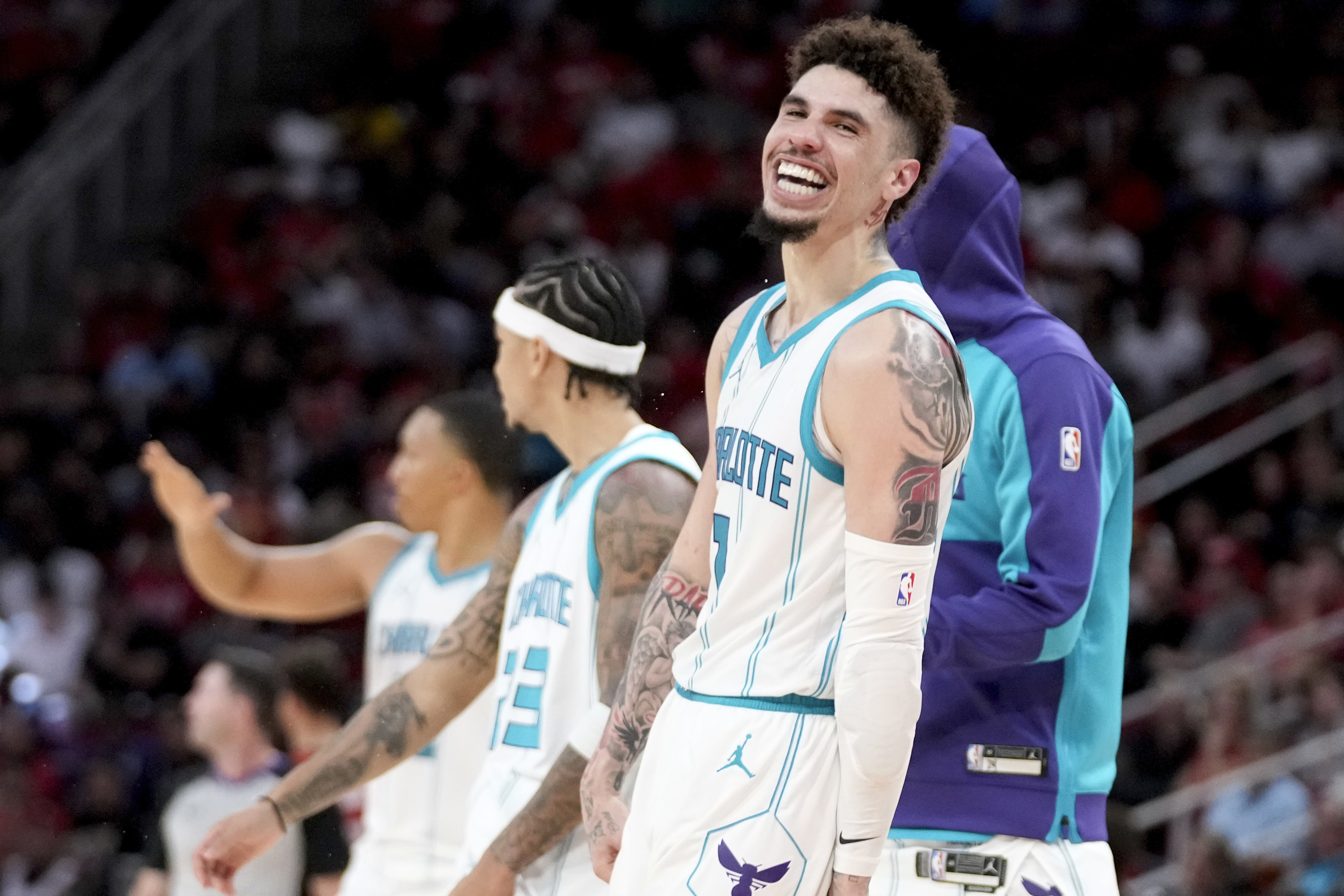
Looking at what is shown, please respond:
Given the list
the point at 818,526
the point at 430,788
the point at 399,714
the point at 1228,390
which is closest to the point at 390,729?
the point at 399,714

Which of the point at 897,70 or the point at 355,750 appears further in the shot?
the point at 355,750

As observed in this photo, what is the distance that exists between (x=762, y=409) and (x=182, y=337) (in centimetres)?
1297

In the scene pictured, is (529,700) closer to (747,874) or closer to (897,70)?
(747,874)

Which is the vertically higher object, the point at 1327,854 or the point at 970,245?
the point at 970,245

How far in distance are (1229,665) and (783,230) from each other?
23.6 ft

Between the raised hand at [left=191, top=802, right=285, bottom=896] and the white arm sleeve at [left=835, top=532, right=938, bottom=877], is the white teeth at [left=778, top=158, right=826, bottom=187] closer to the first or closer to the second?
the white arm sleeve at [left=835, top=532, right=938, bottom=877]

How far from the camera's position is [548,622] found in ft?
14.5

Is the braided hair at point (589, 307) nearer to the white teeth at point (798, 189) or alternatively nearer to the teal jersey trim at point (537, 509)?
the teal jersey trim at point (537, 509)

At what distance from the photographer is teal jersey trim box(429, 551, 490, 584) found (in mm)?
5832

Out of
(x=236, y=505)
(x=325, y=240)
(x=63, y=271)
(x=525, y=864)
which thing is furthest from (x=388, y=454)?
(x=525, y=864)

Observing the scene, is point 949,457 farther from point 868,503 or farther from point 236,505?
point 236,505

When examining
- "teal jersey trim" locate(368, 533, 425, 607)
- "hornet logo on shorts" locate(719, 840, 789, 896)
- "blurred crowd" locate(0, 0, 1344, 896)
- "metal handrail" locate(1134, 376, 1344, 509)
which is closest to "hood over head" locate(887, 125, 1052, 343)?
"hornet logo on shorts" locate(719, 840, 789, 896)

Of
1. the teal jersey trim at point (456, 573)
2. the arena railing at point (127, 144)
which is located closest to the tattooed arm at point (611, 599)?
the teal jersey trim at point (456, 573)

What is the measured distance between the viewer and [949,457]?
3084mm
